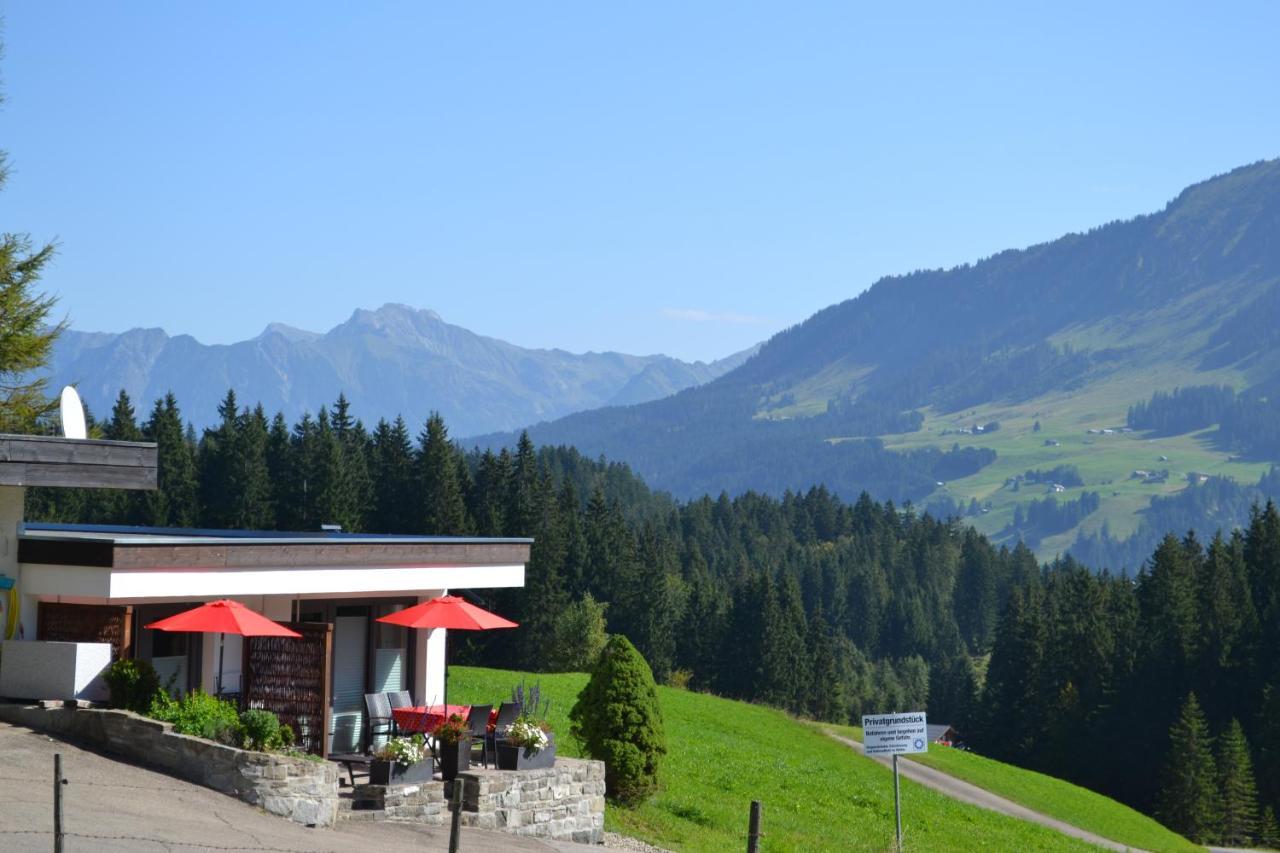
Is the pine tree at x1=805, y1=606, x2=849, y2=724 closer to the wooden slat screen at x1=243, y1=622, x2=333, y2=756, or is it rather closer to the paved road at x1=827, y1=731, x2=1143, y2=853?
the paved road at x1=827, y1=731, x2=1143, y2=853

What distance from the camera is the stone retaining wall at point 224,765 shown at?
1994cm

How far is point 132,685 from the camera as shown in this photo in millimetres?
21688

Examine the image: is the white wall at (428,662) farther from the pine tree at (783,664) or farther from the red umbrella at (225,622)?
the pine tree at (783,664)

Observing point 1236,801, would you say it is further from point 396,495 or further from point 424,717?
point 424,717

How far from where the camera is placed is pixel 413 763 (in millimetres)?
22188

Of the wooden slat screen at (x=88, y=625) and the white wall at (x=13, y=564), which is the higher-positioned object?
the white wall at (x=13, y=564)

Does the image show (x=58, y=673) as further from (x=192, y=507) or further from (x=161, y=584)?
(x=192, y=507)

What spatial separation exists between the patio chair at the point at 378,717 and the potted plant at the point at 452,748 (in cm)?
151

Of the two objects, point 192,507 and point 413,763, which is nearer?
point 413,763

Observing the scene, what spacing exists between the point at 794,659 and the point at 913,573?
78.9 m

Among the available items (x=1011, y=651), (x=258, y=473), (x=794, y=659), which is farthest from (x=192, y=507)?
(x=1011, y=651)

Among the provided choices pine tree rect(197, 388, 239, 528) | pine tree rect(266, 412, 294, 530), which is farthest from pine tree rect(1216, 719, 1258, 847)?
pine tree rect(197, 388, 239, 528)

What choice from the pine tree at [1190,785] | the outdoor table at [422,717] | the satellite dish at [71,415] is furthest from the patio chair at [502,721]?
the pine tree at [1190,785]

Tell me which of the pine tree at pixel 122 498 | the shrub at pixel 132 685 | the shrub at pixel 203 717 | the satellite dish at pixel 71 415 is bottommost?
the shrub at pixel 203 717
